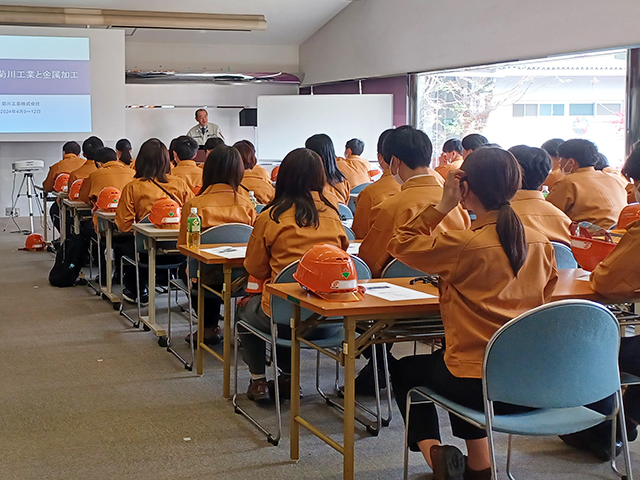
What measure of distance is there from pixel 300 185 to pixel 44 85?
27.9 feet

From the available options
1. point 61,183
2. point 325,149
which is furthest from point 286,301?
point 61,183

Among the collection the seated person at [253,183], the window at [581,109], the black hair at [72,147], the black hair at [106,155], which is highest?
the window at [581,109]

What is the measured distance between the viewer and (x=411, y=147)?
3.59 metres

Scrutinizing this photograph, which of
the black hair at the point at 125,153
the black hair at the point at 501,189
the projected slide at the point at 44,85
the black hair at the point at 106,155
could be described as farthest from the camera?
the projected slide at the point at 44,85

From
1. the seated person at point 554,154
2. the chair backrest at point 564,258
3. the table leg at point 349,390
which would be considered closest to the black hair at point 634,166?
the chair backrest at point 564,258

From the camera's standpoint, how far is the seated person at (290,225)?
3.35 meters

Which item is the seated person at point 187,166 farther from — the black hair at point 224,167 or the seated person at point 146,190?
the black hair at point 224,167

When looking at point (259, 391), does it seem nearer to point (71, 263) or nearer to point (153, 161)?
point (153, 161)

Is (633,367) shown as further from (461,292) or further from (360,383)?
(360,383)

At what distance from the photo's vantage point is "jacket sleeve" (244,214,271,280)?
338cm

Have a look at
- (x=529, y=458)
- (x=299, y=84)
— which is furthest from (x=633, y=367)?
(x=299, y=84)

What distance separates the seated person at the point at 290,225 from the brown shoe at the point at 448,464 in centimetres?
95

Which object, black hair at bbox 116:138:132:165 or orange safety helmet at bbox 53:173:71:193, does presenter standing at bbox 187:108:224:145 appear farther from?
orange safety helmet at bbox 53:173:71:193

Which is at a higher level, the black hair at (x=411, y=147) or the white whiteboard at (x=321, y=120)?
the white whiteboard at (x=321, y=120)
